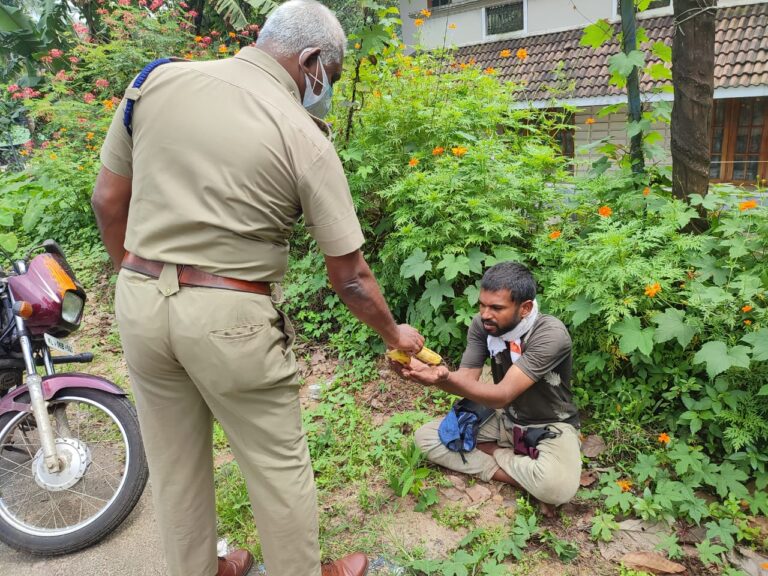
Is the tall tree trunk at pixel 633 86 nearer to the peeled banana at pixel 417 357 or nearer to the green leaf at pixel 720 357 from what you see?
the green leaf at pixel 720 357

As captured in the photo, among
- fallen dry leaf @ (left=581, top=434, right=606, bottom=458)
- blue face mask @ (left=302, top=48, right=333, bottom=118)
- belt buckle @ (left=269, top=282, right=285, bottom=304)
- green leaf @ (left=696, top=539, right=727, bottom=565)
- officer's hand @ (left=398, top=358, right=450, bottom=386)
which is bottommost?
green leaf @ (left=696, top=539, right=727, bottom=565)

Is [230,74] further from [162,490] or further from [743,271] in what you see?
[743,271]

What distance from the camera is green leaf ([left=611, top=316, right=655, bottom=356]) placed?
268cm

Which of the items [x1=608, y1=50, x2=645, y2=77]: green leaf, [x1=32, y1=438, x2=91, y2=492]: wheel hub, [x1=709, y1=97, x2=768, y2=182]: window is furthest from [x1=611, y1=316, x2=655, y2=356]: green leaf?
[x1=709, y1=97, x2=768, y2=182]: window

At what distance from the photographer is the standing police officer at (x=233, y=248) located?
1549 millimetres

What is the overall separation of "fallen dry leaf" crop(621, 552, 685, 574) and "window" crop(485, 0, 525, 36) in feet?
36.6

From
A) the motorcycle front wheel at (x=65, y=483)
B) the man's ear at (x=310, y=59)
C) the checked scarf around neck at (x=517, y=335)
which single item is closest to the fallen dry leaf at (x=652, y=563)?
the checked scarf around neck at (x=517, y=335)

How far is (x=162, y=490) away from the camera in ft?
6.17

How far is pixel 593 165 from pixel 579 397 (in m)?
1.65

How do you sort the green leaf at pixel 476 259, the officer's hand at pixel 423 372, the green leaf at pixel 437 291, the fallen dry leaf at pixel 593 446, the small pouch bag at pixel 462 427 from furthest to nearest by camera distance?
the green leaf at pixel 437 291 → the green leaf at pixel 476 259 → the fallen dry leaf at pixel 593 446 → the small pouch bag at pixel 462 427 → the officer's hand at pixel 423 372

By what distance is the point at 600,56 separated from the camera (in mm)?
9680

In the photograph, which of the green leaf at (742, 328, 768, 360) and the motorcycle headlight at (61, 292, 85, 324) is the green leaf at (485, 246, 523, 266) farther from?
the motorcycle headlight at (61, 292, 85, 324)

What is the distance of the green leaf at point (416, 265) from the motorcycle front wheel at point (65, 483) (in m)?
1.86

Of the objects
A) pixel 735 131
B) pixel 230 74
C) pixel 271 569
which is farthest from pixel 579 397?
pixel 735 131
